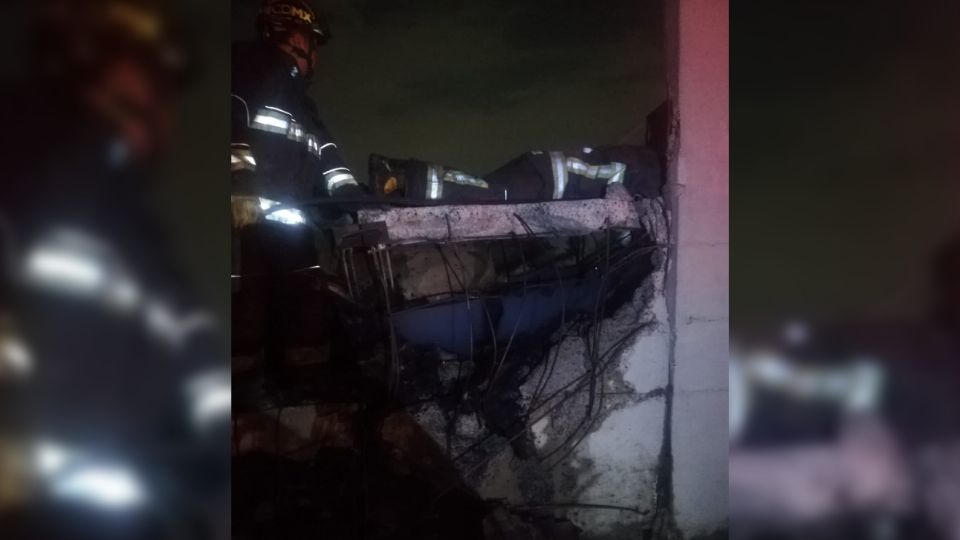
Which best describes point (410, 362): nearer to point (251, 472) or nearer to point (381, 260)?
point (381, 260)

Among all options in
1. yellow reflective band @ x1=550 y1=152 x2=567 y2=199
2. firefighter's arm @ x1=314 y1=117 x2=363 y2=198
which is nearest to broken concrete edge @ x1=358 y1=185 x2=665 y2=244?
yellow reflective band @ x1=550 y1=152 x2=567 y2=199

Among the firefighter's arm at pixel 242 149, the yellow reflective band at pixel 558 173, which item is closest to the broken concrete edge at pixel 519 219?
the yellow reflective band at pixel 558 173

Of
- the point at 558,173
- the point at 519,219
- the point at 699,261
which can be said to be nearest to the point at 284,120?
the point at 519,219

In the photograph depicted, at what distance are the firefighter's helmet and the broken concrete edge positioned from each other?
3.82ft

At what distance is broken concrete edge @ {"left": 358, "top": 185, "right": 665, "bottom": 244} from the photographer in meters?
3.02

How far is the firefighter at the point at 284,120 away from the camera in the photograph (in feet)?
9.93

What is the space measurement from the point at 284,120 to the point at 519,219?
53.3 inches

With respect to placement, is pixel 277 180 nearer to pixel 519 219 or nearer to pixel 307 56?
pixel 307 56

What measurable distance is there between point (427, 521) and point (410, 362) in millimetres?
799

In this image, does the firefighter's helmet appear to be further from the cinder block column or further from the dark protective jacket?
the cinder block column

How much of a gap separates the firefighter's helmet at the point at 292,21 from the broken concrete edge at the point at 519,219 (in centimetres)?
116

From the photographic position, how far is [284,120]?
308cm

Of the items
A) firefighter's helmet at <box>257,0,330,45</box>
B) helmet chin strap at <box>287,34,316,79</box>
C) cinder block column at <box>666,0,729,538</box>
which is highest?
firefighter's helmet at <box>257,0,330,45</box>

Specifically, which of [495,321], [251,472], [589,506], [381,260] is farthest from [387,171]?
[589,506]
